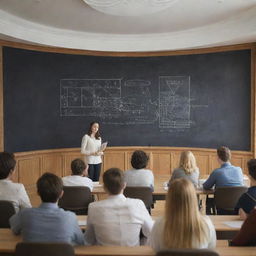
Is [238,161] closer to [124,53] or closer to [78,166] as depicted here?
[124,53]

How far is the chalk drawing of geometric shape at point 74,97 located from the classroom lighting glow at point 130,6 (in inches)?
102

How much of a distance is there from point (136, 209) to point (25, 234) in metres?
0.76

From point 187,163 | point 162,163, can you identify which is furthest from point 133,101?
point 187,163

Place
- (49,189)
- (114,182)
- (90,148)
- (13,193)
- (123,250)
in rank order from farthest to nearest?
(90,148) → (13,193) → (114,182) → (49,189) → (123,250)

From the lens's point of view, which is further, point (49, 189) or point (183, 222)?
point (49, 189)

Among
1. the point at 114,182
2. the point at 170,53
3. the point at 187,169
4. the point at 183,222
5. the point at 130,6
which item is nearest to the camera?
the point at 183,222

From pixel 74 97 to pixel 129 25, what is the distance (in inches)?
83.0

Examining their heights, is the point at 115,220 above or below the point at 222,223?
above

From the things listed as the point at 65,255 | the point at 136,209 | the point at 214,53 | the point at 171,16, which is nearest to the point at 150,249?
the point at 136,209

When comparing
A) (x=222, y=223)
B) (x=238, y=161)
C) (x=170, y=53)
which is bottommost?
(x=238, y=161)

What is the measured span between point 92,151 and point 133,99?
2351 millimetres

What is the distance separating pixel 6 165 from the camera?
3.20 m

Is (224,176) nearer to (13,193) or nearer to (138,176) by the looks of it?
(138,176)

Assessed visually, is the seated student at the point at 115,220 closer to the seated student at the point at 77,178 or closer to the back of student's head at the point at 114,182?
the back of student's head at the point at 114,182
